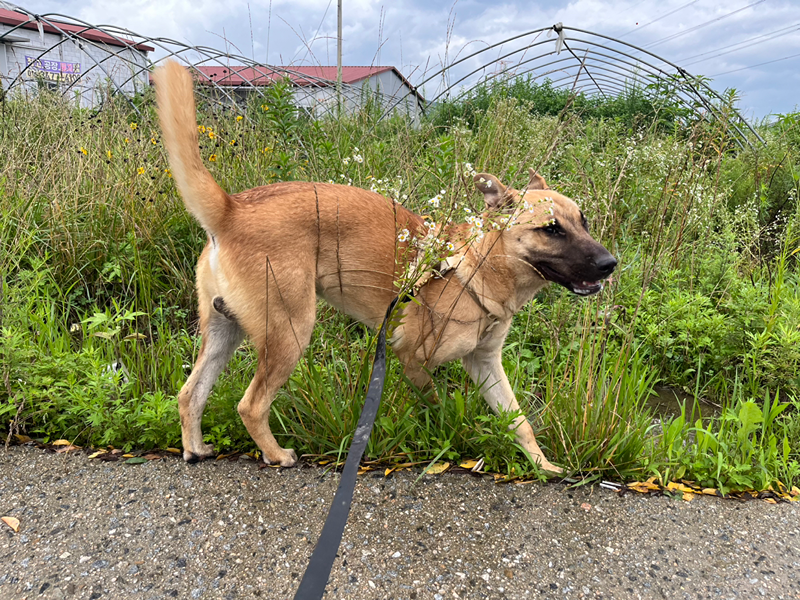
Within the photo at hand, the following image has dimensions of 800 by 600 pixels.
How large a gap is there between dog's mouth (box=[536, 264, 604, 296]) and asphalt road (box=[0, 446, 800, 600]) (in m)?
0.85

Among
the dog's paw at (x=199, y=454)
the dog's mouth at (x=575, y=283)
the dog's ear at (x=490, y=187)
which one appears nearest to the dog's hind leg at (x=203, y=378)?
the dog's paw at (x=199, y=454)

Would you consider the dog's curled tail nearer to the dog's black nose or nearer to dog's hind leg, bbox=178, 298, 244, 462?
dog's hind leg, bbox=178, 298, 244, 462

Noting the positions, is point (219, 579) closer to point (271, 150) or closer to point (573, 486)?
point (573, 486)

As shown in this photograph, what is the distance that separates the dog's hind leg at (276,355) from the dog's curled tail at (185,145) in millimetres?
468

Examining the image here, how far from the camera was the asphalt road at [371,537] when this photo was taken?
1.67 m

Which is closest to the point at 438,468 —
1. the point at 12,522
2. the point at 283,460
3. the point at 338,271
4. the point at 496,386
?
the point at 496,386

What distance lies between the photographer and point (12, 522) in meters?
1.90

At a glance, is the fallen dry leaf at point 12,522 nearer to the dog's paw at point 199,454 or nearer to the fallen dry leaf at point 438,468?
the dog's paw at point 199,454

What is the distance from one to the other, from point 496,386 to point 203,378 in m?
1.37

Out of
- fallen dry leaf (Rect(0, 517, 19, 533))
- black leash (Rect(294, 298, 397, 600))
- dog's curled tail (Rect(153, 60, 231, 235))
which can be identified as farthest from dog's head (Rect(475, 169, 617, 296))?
fallen dry leaf (Rect(0, 517, 19, 533))

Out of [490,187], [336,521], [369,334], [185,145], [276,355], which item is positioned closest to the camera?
[336,521]

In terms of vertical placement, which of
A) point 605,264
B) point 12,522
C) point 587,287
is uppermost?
point 605,264

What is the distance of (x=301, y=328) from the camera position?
2.16m

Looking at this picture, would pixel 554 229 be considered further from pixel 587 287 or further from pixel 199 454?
pixel 199 454
